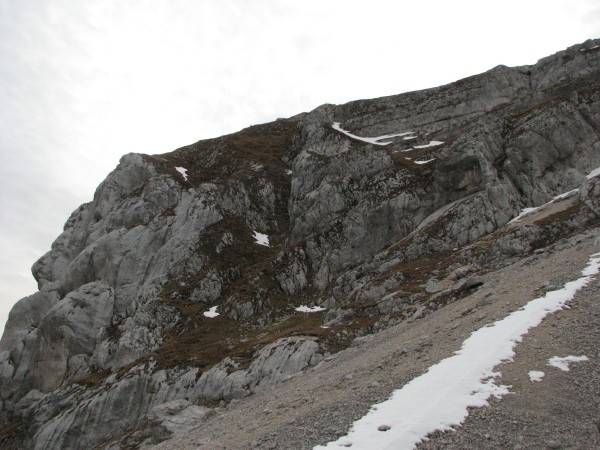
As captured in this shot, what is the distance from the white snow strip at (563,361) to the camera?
1452cm

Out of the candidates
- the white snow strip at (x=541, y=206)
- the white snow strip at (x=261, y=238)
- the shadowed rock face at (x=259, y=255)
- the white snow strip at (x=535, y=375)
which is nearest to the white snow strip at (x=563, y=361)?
the white snow strip at (x=535, y=375)

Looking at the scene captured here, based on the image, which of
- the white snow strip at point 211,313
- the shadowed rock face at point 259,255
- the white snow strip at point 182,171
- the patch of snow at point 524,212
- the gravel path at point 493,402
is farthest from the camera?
the white snow strip at point 182,171

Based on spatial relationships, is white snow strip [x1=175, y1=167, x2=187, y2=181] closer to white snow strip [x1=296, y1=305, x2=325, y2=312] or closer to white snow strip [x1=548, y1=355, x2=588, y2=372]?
white snow strip [x1=296, y1=305, x2=325, y2=312]

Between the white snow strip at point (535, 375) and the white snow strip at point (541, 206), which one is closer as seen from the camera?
the white snow strip at point (535, 375)

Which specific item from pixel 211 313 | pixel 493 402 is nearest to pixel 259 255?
pixel 211 313

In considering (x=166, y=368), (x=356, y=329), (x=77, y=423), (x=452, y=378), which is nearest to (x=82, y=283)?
(x=77, y=423)

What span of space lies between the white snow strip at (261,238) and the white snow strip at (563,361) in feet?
214

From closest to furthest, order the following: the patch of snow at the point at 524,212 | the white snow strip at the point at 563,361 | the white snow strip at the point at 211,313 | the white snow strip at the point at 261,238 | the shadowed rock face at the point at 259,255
A: 1. the white snow strip at the point at 563,361
2. the shadowed rock face at the point at 259,255
3. the patch of snow at the point at 524,212
4. the white snow strip at the point at 211,313
5. the white snow strip at the point at 261,238

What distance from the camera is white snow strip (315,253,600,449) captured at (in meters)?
11.4

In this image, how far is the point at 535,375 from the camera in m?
14.1

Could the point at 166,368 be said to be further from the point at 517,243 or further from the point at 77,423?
the point at 517,243

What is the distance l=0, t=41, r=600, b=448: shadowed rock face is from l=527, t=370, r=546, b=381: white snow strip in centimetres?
1912

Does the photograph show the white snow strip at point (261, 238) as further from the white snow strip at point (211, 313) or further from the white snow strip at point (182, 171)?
the white snow strip at point (182, 171)

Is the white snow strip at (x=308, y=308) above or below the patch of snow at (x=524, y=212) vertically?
below
